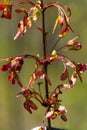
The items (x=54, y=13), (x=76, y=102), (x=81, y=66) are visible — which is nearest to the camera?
(x=81, y=66)

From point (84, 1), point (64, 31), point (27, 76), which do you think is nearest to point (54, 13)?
point (84, 1)

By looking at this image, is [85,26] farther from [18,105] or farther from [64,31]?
[64,31]

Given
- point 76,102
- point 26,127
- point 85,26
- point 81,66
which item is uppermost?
point 81,66

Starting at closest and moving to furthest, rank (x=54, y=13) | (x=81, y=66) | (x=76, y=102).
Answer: (x=81, y=66) → (x=54, y=13) → (x=76, y=102)

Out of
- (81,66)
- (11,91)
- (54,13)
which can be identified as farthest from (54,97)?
(11,91)

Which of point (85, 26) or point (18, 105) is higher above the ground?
point (85, 26)

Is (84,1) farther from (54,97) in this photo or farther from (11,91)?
(54,97)

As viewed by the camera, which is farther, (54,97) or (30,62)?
(30,62)
